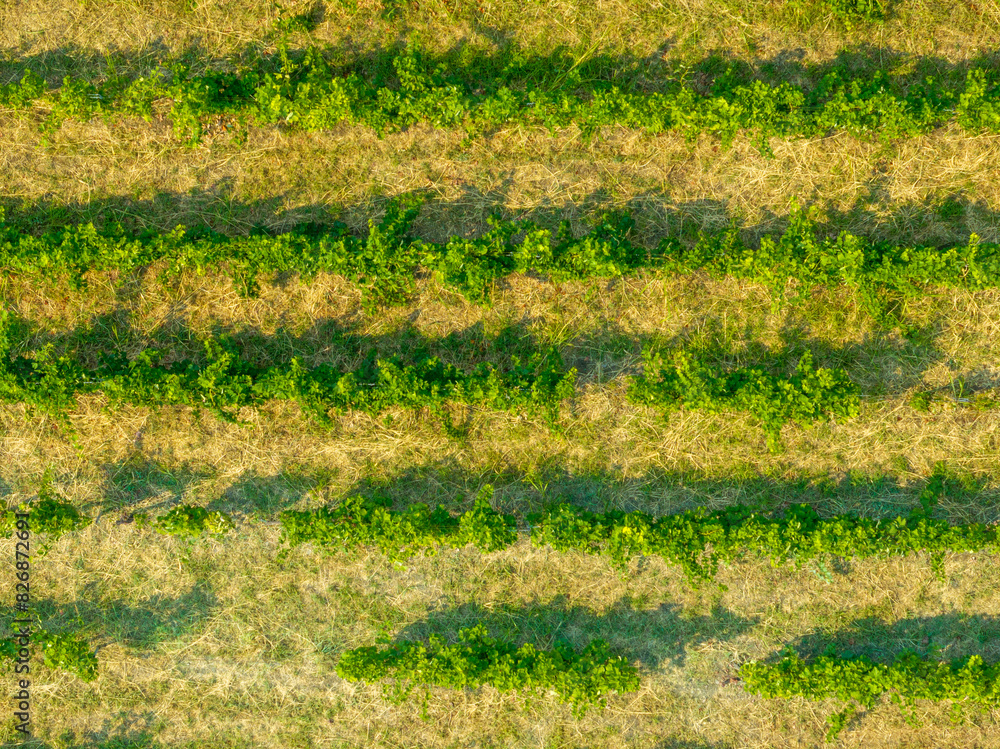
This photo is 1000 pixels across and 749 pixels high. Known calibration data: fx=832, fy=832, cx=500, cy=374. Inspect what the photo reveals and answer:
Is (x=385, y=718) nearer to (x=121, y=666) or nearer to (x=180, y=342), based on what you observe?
(x=121, y=666)

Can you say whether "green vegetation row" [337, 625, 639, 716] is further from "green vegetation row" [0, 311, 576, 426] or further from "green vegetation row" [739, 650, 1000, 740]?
"green vegetation row" [0, 311, 576, 426]

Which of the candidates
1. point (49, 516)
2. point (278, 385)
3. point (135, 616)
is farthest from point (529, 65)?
point (135, 616)

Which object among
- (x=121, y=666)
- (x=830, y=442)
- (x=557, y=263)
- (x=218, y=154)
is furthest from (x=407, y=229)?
(x=121, y=666)

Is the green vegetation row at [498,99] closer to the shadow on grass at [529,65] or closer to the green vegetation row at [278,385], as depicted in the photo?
the shadow on grass at [529,65]

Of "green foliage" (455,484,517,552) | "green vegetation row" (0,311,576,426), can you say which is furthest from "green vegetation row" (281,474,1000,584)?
"green vegetation row" (0,311,576,426)

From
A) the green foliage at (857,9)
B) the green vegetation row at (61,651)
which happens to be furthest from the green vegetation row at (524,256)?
the green vegetation row at (61,651)

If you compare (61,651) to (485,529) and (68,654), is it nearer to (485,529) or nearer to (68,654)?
(68,654)
